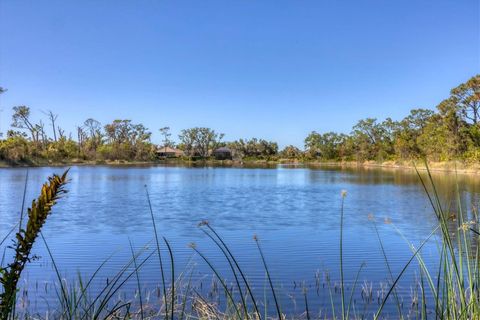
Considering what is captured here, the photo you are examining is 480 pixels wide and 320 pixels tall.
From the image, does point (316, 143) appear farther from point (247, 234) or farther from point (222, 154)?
point (247, 234)

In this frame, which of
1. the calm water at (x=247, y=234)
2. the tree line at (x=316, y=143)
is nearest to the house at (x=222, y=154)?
the tree line at (x=316, y=143)

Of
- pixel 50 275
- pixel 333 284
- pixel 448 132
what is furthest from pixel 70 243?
pixel 448 132

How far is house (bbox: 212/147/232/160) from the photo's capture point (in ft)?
267

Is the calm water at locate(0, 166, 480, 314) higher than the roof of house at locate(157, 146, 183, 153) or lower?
lower

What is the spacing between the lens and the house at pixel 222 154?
81494 mm

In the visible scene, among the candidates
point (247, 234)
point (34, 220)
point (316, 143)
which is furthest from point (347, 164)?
point (34, 220)

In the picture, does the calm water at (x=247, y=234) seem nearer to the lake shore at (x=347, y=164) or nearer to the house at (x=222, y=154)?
the lake shore at (x=347, y=164)

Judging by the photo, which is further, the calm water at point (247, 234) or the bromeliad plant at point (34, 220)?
the calm water at point (247, 234)

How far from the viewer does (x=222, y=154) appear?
82.3 meters

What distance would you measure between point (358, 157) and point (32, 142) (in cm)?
4357

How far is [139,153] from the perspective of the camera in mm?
66938

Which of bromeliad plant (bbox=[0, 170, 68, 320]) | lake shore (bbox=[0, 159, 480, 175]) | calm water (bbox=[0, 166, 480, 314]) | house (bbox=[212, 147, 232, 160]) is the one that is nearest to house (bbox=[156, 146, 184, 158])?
lake shore (bbox=[0, 159, 480, 175])

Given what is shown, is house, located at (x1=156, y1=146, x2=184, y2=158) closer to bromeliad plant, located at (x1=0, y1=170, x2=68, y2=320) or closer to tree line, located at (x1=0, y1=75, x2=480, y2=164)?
tree line, located at (x1=0, y1=75, x2=480, y2=164)

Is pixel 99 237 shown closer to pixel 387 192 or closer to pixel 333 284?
pixel 333 284
